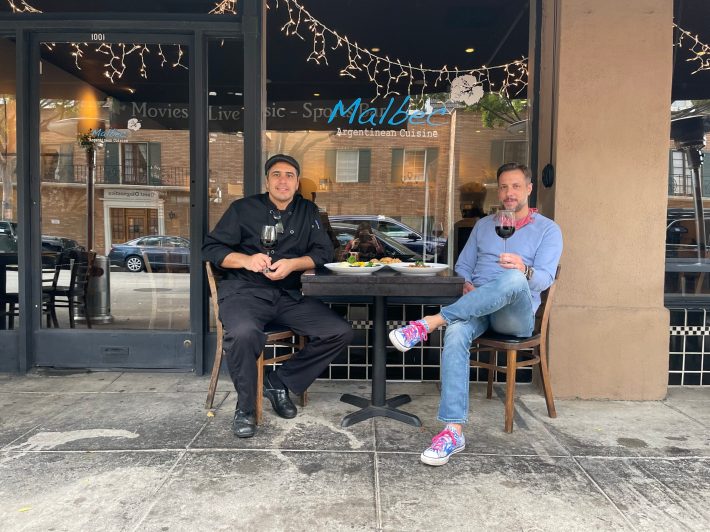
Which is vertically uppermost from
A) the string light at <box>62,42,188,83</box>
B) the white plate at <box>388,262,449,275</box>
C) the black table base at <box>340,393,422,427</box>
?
the string light at <box>62,42,188,83</box>

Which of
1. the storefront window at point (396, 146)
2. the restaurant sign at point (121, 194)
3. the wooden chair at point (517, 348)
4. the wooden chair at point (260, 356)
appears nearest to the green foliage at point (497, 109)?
the storefront window at point (396, 146)

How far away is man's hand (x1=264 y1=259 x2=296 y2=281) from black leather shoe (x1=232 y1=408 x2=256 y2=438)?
71 centimetres

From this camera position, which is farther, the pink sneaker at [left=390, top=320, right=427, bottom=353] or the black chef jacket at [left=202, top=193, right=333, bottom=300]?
the black chef jacket at [left=202, top=193, right=333, bottom=300]

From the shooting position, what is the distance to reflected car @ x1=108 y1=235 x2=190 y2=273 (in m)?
3.86

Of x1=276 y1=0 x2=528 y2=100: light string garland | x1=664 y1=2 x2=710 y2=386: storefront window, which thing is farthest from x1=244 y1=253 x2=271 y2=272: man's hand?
x1=276 y1=0 x2=528 y2=100: light string garland

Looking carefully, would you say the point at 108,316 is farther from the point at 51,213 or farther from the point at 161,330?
the point at 51,213

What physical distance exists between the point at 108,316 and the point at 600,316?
131 inches

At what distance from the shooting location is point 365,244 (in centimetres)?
484

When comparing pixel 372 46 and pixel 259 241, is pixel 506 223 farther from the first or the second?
pixel 372 46

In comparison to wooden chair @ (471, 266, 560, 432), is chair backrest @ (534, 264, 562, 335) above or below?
above

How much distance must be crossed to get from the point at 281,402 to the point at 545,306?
5.00ft

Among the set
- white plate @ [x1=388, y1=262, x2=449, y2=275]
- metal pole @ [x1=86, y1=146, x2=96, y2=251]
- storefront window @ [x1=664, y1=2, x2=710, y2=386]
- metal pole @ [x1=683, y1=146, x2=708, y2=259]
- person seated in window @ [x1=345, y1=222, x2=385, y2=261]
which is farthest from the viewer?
person seated in window @ [x1=345, y1=222, x2=385, y2=261]

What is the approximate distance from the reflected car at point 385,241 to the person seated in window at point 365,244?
1.5 inches

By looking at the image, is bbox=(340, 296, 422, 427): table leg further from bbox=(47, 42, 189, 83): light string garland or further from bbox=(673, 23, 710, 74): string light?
bbox=(673, 23, 710, 74): string light
